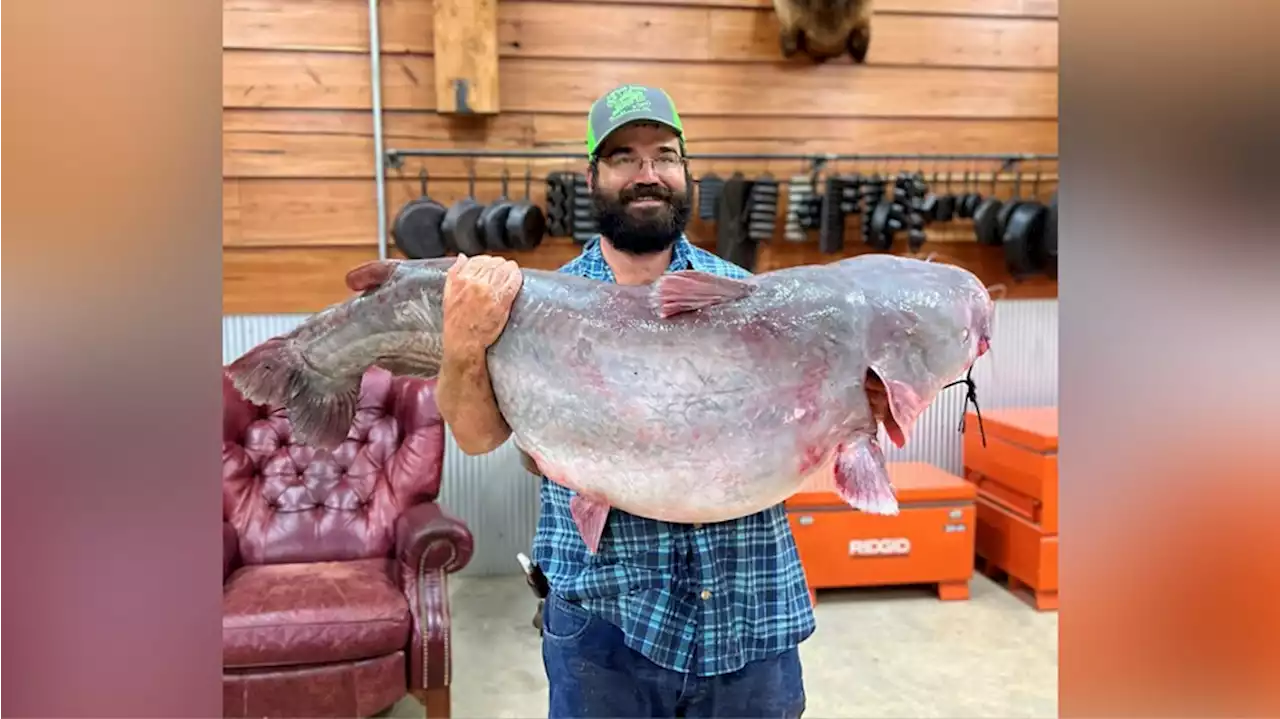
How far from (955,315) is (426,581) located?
2.00 m

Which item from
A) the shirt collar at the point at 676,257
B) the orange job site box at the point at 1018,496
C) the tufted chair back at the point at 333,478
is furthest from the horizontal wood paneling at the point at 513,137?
the shirt collar at the point at 676,257

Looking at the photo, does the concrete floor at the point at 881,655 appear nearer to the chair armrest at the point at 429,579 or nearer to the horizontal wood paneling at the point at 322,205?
the chair armrest at the point at 429,579

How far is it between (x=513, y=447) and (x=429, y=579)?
3.72ft

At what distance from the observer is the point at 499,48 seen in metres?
3.57

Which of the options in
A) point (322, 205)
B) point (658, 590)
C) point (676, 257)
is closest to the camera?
point (658, 590)

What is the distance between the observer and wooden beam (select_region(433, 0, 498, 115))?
339 cm

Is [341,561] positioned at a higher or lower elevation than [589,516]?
lower

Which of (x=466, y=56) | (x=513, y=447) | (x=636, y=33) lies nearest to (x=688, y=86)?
(x=636, y=33)

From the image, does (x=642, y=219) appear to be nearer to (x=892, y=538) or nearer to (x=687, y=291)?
(x=687, y=291)

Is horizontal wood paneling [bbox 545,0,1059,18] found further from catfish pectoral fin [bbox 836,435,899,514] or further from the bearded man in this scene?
catfish pectoral fin [bbox 836,435,899,514]

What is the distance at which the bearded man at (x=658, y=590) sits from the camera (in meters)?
1.25

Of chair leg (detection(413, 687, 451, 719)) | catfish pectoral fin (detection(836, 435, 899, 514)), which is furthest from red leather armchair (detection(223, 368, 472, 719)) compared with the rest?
catfish pectoral fin (detection(836, 435, 899, 514))

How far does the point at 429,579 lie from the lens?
102 inches
